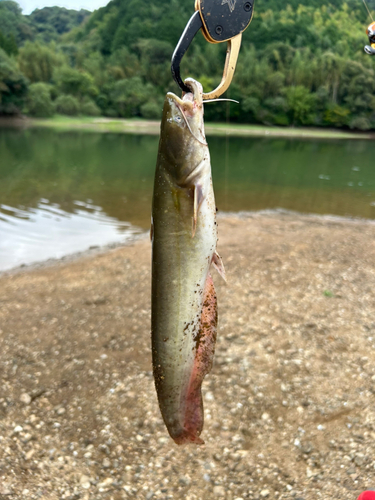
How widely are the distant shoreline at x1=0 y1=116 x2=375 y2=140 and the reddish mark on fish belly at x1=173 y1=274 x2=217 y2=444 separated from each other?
194 feet

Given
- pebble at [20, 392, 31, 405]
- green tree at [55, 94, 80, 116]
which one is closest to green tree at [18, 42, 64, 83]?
green tree at [55, 94, 80, 116]

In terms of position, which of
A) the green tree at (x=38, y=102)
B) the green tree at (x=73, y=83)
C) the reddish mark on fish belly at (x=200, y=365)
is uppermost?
the green tree at (x=73, y=83)

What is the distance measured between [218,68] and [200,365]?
91.8 meters

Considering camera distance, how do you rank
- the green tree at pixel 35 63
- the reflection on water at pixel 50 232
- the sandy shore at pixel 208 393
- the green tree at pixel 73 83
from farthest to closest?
the green tree at pixel 35 63, the green tree at pixel 73 83, the reflection on water at pixel 50 232, the sandy shore at pixel 208 393

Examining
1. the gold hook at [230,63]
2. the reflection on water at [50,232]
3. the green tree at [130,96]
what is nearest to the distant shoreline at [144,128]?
the green tree at [130,96]

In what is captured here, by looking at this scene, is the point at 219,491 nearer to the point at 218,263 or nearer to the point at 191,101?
the point at 218,263

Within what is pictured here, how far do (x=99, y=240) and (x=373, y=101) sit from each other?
68490 mm

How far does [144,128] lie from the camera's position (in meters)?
65.4

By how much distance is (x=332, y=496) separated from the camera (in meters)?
3.78

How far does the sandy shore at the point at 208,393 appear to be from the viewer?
404 cm

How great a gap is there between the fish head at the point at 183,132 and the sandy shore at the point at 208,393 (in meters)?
3.28

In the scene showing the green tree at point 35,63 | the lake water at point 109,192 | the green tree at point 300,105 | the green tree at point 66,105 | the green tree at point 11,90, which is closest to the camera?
the lake water at point 109,192

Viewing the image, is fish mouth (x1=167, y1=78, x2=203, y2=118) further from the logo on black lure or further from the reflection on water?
the reflection on water

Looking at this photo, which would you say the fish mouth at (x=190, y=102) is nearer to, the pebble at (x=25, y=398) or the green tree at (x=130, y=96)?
the pebble at (x=25, y=398)
